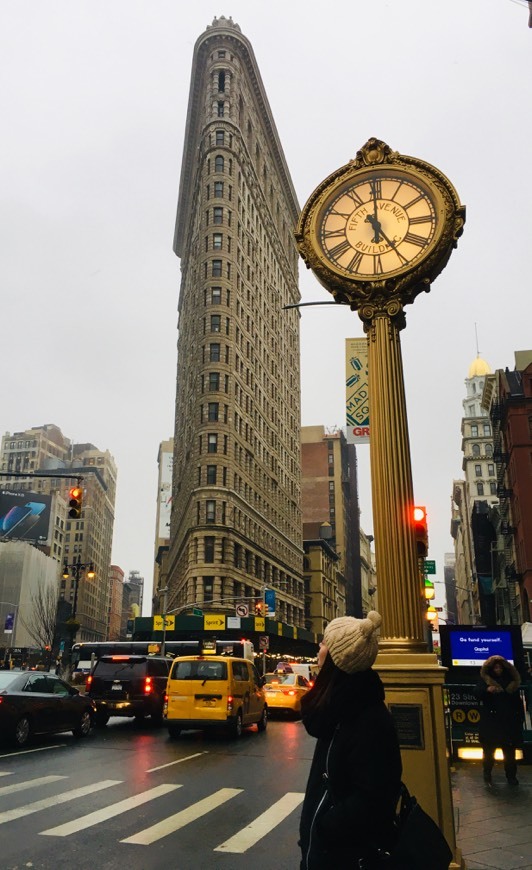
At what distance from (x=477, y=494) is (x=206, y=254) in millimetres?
65231

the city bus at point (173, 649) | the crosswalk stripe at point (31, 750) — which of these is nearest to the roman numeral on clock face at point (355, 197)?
the crosswalk stripe at point (31, 750)

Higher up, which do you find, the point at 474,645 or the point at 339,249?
the point at 339,249

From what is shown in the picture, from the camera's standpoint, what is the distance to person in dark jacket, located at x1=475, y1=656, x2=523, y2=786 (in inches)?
410

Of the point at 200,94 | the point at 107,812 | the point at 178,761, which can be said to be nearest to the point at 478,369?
the point at 200,94

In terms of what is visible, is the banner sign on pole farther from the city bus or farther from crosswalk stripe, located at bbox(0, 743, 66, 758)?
the city bus

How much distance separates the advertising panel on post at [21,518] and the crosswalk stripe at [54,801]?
342ft

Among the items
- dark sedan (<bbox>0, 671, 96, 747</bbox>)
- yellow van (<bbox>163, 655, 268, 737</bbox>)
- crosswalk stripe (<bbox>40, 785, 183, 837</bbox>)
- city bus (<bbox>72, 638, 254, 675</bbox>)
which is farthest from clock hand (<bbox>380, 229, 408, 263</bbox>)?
city bus (<bbox>72, 638, 254, 675</bbox>)

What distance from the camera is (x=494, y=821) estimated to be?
8.00 meters

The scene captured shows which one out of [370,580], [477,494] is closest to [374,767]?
[477,494]

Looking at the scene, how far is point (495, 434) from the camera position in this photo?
6550cm

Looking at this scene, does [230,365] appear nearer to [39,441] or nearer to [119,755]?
[119,755]

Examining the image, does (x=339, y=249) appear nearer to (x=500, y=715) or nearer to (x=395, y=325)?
(x=395, y=325)

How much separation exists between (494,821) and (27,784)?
639 cm

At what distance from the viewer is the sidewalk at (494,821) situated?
640cm
